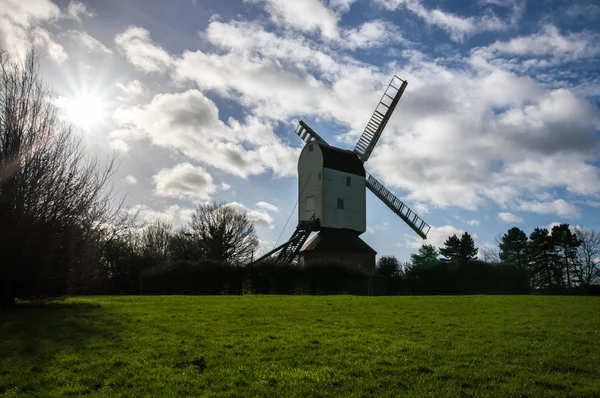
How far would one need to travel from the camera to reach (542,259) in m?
60.0

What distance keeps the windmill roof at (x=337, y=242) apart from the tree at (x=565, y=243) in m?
29.9

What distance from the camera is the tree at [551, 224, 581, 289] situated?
58.3m

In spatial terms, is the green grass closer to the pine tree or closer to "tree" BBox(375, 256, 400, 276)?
"tree" BBox(375, 256, 400, 276)

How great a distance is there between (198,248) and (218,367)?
50614 millimetres

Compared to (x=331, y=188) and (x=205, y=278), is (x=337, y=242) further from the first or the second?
(x=205, y=278)

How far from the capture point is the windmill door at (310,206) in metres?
40.7

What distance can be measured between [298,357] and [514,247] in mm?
63512

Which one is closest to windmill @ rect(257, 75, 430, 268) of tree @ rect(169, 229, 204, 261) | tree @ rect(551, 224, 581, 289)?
tree @ rect(169, 229, 204, 261)

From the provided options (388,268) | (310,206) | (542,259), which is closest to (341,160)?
(310,206)

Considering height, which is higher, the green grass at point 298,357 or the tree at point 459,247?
the tree at point 459,247

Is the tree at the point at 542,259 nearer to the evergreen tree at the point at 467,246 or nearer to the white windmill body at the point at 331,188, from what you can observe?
the evergreen tree at the point at 467,246

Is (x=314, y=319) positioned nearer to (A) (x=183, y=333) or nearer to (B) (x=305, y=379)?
(A) (x=183, y=333)

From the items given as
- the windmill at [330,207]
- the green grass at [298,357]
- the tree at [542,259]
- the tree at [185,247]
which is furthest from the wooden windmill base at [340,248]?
the tree at [542,259]

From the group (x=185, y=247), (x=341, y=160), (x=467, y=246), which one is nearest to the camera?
(x=341, y=160)
